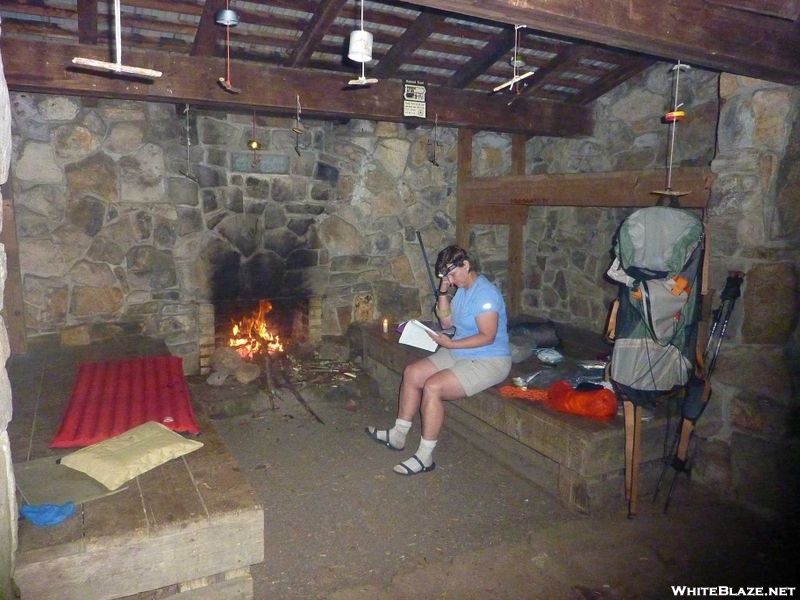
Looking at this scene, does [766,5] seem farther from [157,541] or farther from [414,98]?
[157,541]

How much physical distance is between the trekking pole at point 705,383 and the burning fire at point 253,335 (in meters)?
3.77

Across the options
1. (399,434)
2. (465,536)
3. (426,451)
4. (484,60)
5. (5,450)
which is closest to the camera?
(5,450)

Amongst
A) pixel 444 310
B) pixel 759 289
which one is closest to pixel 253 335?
pixel 444 310

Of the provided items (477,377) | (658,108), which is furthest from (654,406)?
(658,108)

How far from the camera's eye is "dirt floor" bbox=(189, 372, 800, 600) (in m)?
2.78

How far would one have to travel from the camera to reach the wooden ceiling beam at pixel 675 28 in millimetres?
2467

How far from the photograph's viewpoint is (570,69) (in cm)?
505

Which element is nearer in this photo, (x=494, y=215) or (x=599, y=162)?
(x=599, y=162)

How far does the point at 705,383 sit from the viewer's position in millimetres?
3523

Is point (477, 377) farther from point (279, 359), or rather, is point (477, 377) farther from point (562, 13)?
point (279, 359)

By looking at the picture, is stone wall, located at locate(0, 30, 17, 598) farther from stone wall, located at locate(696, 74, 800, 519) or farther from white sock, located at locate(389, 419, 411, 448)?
stone wall, located at locate(696, 74, 800, 519)

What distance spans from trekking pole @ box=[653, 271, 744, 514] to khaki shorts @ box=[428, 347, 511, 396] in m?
1.14

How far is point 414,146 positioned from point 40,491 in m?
4.54

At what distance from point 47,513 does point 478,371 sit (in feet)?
8.12
